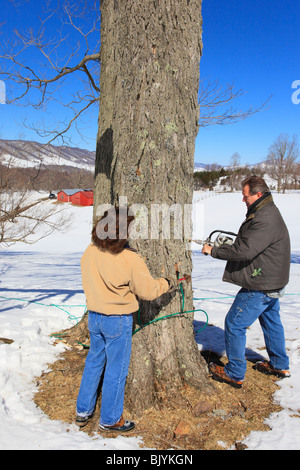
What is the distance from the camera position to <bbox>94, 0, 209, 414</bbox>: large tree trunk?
8.63 feet

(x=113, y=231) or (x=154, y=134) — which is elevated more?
(x=154, y=134)

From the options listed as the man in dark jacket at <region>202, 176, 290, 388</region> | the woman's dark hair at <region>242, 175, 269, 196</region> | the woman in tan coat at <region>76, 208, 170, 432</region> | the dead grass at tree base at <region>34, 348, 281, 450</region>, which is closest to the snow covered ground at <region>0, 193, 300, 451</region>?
the dead grass at tree base at <region>34, 348, 281, 450</region>

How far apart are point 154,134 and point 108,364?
5.96 feet

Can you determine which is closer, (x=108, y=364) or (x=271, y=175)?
(x=108, y=364)

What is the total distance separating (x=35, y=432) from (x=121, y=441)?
62 cm

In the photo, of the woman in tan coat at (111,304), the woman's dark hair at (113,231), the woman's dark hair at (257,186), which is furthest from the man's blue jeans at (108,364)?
the woman's dark hair at (257,186)

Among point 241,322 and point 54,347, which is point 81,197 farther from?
point 241,322

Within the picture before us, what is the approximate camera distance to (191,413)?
2.60 m

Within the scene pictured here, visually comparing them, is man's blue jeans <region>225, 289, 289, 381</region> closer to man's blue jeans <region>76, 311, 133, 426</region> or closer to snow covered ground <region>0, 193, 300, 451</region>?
snow covered ground <region>0, 193, 300, 451</region>

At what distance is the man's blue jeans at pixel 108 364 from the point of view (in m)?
2.39

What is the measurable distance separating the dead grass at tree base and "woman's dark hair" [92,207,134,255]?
4.41 ft

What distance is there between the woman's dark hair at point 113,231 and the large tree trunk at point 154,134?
0.45m

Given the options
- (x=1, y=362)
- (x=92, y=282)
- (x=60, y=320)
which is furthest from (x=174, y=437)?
(x=60, y=320)

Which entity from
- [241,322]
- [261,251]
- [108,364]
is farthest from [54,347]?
[261,251]
